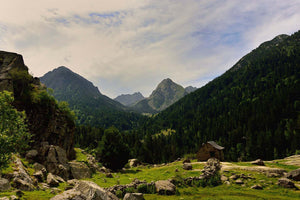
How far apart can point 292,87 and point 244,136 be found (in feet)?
255

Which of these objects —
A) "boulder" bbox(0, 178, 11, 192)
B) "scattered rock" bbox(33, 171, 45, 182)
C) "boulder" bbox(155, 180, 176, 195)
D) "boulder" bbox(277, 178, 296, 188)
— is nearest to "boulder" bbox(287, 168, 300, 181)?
"boulder" bbox(277, 178, 296, 188)

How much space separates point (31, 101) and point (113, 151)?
29911 millimetres

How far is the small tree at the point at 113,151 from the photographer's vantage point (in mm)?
57125

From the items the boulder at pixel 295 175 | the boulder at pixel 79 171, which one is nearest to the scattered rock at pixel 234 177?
the boulder at pixel 295 175

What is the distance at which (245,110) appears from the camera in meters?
160

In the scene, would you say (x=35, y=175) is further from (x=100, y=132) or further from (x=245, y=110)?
(x=245, y=110)

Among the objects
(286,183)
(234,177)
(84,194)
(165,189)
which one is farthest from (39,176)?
(286,183)

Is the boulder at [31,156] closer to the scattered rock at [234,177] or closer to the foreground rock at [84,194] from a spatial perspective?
the foreground rock at [84,194]

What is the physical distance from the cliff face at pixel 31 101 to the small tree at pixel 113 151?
51.9ft

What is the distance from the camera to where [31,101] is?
1753 inches

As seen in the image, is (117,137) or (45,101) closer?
(45,101)

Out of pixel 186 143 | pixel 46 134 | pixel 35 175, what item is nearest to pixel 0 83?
pixel 46 134

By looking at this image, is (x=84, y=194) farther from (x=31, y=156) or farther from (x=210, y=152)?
(x=210, y=152)

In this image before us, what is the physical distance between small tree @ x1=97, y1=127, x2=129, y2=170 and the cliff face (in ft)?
51.9
